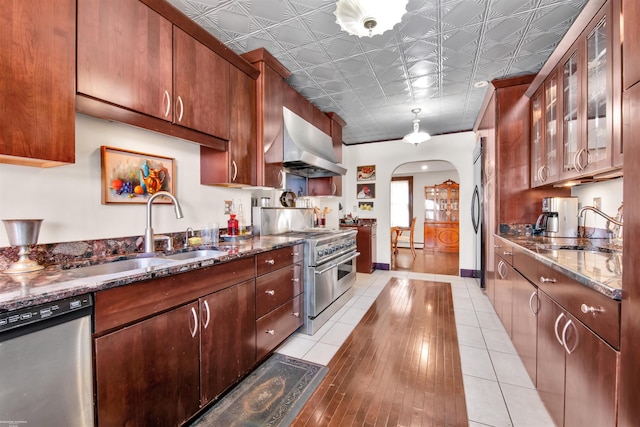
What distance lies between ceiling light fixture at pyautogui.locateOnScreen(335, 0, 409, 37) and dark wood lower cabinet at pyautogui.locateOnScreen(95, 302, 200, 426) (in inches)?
72.4

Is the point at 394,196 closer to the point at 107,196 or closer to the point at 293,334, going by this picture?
the point at 293,334

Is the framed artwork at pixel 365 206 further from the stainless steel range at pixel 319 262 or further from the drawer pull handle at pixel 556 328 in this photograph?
the drawer pull handle at pixel 556 328

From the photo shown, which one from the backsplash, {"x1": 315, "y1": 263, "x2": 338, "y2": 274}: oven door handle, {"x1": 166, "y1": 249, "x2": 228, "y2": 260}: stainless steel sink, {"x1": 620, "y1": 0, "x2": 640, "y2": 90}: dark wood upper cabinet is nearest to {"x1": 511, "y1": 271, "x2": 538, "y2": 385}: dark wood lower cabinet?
{"x1": 620, "y1": 0, "x2": 640, "y2": 90}: dark wood upper cabinet

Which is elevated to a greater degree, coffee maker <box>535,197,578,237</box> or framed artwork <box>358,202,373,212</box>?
framed artwork <box>358,202,373,212</box>

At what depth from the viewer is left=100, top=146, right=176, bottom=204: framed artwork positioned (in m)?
1.69

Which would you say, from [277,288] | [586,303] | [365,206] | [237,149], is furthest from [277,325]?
[365,206]

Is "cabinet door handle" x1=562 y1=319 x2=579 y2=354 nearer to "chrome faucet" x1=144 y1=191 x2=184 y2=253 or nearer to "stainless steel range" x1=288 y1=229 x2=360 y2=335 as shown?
"stainless steel range" x1=288 y1=229 x2=360 y2=335

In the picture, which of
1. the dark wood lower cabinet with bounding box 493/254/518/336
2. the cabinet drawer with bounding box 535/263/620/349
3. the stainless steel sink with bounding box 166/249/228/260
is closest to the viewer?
the cabinet drawer with bounding box 535/263/620/349

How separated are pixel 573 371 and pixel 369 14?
2033 mm

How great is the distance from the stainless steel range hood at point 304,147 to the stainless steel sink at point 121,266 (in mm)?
1543

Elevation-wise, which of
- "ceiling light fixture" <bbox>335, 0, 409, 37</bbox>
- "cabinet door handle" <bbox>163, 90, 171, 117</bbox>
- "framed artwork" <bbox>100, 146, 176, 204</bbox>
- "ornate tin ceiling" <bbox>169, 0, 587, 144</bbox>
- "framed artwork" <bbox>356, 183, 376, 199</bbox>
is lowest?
"framed artwork" <bbox>100, 146, 176, 204</bbox>

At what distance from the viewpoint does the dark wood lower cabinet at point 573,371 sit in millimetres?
991

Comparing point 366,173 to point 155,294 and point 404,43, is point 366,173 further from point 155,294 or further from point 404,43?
point 155,294

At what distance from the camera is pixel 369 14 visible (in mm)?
1494
